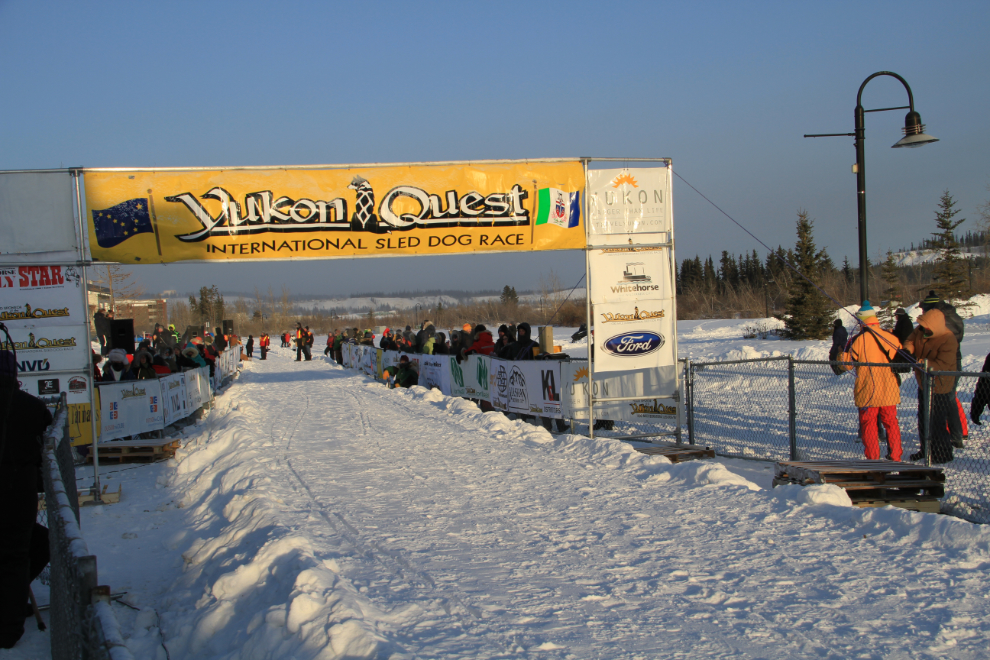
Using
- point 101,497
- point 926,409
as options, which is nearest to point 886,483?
point 926,409

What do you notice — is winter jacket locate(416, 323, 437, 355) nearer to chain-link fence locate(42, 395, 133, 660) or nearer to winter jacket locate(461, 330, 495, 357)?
winter jacket locate(461, 330, 495, 357)

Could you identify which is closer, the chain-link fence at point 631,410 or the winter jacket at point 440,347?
the chain-link fence at point 631,410

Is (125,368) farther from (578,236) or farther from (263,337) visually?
(263,337)

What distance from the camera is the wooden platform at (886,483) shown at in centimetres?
618

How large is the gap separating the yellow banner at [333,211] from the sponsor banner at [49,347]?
3.26 ft

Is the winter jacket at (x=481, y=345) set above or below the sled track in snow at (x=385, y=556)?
above

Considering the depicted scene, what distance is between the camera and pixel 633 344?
945cm

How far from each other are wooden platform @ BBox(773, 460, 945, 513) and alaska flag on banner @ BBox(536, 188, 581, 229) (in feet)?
14.4

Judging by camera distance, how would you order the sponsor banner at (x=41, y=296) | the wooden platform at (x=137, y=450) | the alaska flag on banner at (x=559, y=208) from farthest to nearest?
the wooden platform at (x=137, y=450) < the alaska flag on banner at (x=559, y=208) < the sponsor banner at (x=41, y=296)

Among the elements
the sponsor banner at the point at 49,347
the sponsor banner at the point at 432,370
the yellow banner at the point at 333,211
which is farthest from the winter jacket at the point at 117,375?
the sponsor banner at the point at 432,370

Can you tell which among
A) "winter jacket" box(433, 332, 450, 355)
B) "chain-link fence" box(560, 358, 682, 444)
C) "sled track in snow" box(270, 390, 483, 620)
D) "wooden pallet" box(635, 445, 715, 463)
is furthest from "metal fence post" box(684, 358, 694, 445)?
"winter jacket" box(433, 332, 450, 355)

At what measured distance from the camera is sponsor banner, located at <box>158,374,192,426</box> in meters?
11.9

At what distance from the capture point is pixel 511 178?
29.7 feet

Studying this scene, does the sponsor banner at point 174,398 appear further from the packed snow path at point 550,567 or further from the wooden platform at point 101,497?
the packed snow path at point 550,567
